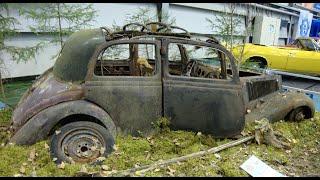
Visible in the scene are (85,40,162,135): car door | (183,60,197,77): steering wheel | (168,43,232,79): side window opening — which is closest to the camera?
(85,40,162,135): car door

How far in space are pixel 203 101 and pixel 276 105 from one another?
1804mm

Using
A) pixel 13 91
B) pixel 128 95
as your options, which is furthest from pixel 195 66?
pixel 13 91

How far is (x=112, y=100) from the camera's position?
4934 millimetres

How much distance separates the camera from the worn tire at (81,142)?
15.0 ft

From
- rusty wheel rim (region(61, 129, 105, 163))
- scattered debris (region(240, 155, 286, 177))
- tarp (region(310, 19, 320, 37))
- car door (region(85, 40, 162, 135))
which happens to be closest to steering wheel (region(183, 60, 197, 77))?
car door (region(85, 40, 162, 135))

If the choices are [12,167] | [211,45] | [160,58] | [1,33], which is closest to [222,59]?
[211,45]

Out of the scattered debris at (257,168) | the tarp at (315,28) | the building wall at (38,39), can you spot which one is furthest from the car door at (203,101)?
the tarp at (315,28)

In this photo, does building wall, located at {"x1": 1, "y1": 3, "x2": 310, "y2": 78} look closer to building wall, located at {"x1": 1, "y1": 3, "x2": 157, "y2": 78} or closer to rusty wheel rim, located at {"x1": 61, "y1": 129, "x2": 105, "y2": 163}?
building wall, located at {"x1": 1, "y1": 3, "x2": 157, "y2": 78}

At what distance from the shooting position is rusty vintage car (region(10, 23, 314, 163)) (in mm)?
4676

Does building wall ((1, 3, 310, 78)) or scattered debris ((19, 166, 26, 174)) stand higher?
building wall ((1, 3, 310, 78))

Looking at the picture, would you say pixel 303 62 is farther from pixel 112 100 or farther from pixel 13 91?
pixel 112 100

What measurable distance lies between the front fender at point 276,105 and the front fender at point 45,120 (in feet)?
9.57

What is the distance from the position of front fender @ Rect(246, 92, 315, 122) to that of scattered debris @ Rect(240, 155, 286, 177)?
1276 millimetres

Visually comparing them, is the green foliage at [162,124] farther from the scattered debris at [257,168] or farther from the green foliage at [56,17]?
the green foliage at [56,17]
